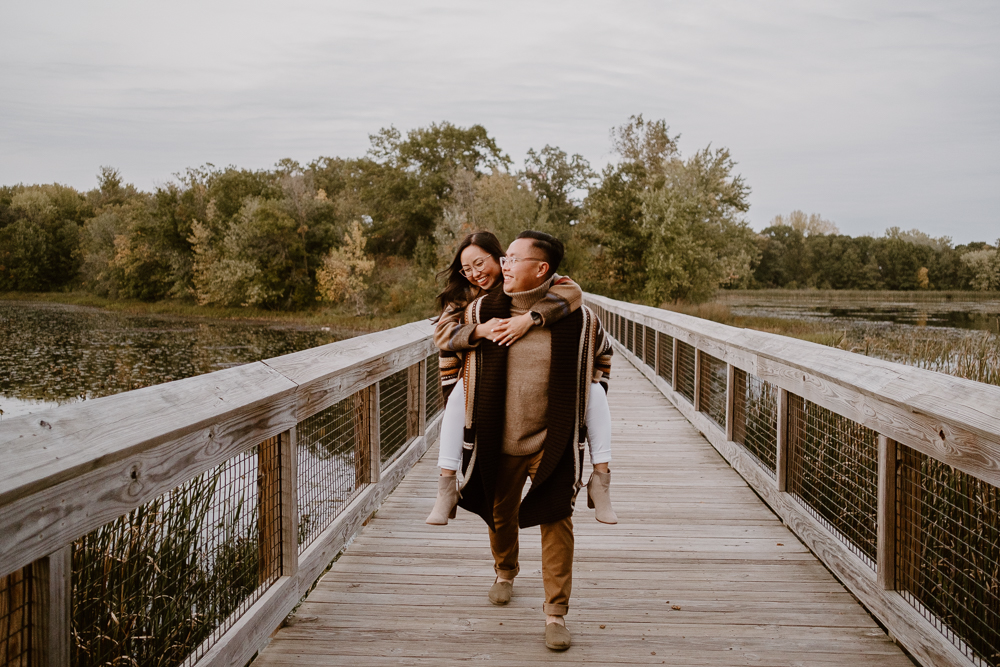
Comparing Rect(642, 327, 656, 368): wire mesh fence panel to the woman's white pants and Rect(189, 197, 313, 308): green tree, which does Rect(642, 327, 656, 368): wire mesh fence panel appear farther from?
Rect(189, 197, 313, 308): green tree

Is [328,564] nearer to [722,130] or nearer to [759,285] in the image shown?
[722,130]

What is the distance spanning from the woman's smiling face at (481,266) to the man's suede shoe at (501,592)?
48.3 inches

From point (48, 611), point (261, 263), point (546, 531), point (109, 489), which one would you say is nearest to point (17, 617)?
point (48, 611)

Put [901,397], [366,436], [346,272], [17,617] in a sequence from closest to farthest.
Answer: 1. [17,617]
2. [901,397]
3. [366,436]
4. [346,272]

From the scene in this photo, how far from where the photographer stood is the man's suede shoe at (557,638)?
2.34 m

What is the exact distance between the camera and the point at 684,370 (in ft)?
24.3

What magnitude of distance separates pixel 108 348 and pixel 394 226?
27.7 metres

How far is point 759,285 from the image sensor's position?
69938mm

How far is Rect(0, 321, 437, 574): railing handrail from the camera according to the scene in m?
1.20

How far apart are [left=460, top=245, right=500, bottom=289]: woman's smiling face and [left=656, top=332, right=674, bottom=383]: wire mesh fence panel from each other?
5.62 metres

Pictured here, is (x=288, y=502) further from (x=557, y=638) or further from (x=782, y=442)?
(x=782, y=442)

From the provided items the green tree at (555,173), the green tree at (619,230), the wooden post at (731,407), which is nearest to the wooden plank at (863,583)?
the wooden post at (731,407)

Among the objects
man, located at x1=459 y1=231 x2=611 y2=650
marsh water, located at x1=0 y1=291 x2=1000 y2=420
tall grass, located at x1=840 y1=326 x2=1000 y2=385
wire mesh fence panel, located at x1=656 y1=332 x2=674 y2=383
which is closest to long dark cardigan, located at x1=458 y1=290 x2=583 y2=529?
man, located at x1=459 y1=231 x2=611 y2=650

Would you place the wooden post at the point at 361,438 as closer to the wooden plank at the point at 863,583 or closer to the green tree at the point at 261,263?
the wooden plank at the point at 863,583
